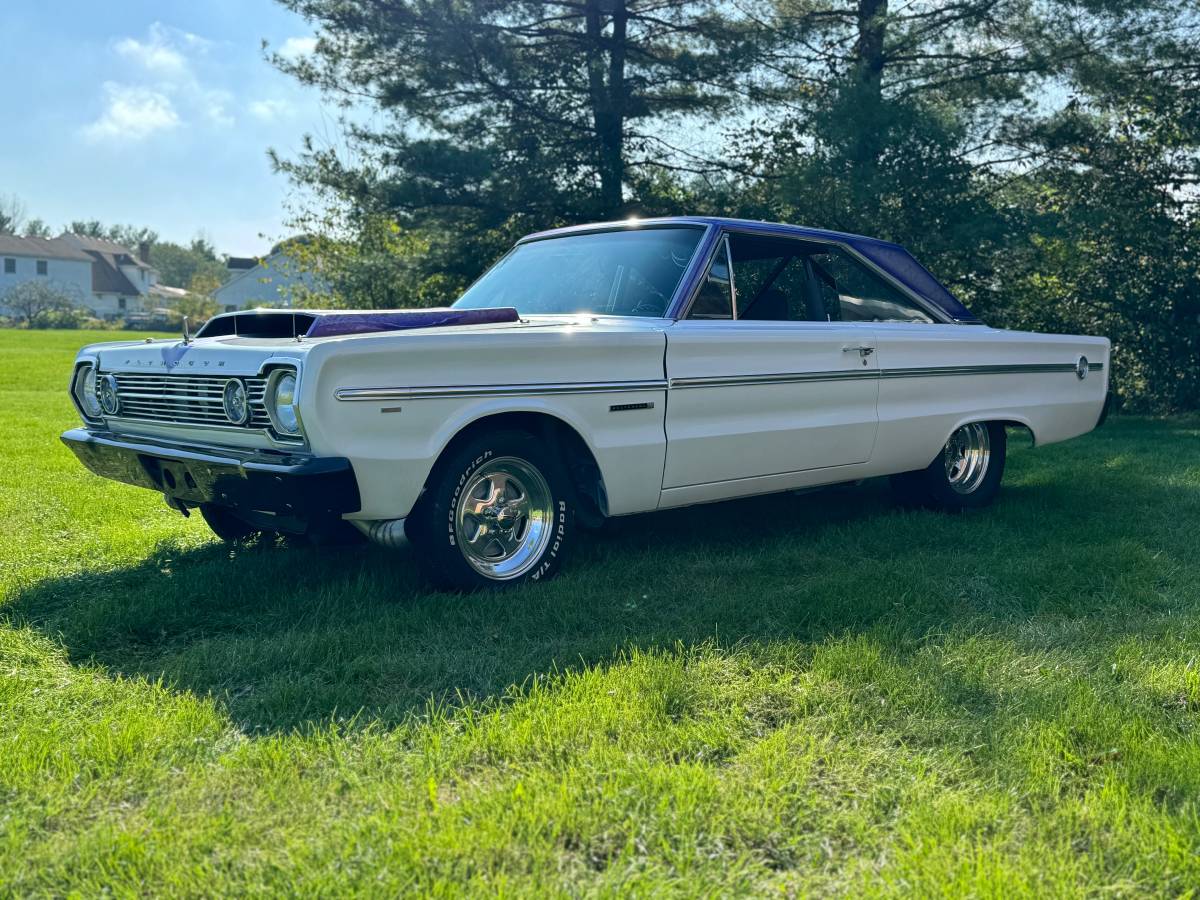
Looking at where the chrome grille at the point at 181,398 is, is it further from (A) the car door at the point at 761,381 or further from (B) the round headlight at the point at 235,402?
(A) the car door at the point at 761,381

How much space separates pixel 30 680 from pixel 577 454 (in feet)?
6.98

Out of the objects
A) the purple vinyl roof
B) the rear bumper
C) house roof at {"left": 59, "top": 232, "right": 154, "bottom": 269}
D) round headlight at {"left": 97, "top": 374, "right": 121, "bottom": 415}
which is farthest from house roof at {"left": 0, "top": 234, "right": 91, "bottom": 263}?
the rear bumper

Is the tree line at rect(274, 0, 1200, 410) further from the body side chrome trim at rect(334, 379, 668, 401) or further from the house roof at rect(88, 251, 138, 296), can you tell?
the house roof at rect(88, 251, 138, 296)

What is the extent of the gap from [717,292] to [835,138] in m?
7.68

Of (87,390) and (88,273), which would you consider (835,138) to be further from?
(88,273)

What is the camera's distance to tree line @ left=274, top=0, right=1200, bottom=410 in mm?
11797

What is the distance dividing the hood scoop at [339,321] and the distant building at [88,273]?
6729cm

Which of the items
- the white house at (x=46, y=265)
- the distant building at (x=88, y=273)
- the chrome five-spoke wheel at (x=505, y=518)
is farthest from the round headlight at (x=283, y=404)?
the white house at (x=46, y=265)

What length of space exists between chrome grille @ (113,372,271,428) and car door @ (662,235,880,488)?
168 centimetres

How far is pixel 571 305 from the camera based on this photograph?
4.99m

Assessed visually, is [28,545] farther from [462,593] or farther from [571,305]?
[571,305]

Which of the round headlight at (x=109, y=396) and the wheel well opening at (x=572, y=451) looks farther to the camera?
the round headlight at (x=109, y=396)

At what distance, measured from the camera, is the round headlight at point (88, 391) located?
4750 mm

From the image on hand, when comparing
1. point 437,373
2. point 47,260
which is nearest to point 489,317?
point 437,373
